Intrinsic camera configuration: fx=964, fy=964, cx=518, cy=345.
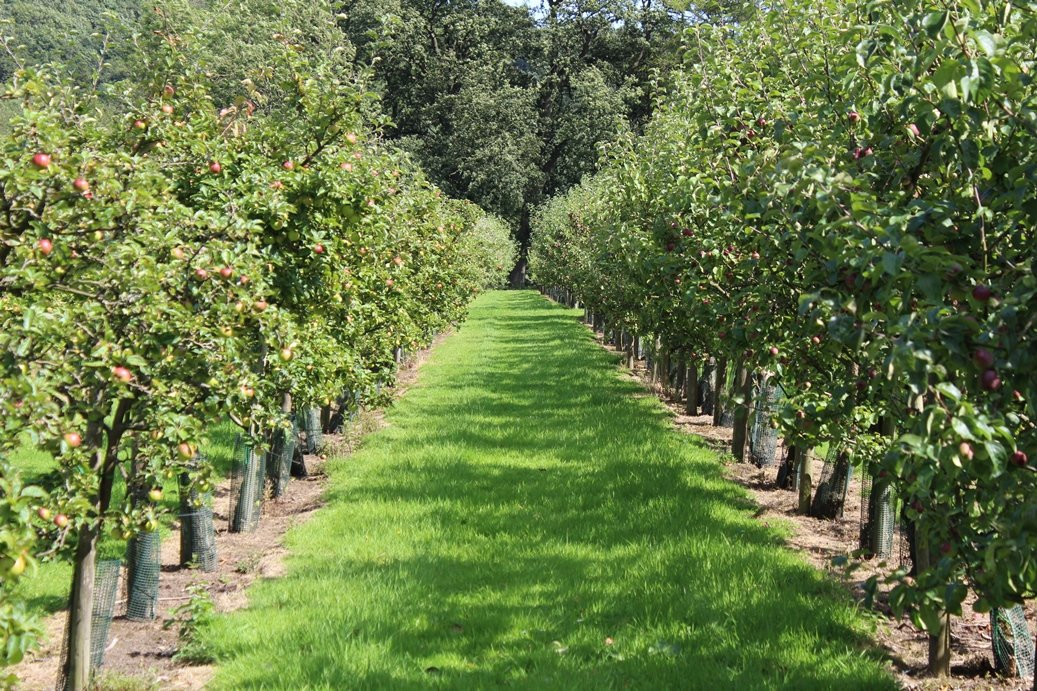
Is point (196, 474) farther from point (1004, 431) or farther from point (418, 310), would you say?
point (418, 310)

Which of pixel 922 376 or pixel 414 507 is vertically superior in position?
pixel 922 376

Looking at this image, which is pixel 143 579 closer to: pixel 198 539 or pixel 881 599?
pixel 198 539

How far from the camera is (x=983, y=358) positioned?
2.83 m

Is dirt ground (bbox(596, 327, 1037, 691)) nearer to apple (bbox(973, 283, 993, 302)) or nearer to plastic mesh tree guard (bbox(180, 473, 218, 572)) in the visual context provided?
apple (bbox(973, 283, 993, 302))

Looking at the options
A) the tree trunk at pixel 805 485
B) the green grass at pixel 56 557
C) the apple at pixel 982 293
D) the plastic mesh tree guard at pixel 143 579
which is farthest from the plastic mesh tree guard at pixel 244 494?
the apple at pixel 982 293

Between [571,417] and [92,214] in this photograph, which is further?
[571,417]

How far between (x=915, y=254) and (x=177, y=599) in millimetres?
6002

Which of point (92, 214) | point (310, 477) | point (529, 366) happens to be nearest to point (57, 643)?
point (92, 214)

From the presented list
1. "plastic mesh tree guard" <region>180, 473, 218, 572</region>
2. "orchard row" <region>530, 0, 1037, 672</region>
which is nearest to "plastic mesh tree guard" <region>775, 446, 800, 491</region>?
"orchard row" <region>530, 0, 1037, 672</region>

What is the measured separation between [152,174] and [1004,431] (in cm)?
379

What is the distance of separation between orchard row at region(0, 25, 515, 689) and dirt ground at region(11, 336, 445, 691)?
23.8 inches

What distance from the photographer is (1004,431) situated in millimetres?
2719

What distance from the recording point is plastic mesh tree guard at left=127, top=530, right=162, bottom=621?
6.64 meters

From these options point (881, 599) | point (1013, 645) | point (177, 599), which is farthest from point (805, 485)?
point (177, 599)
